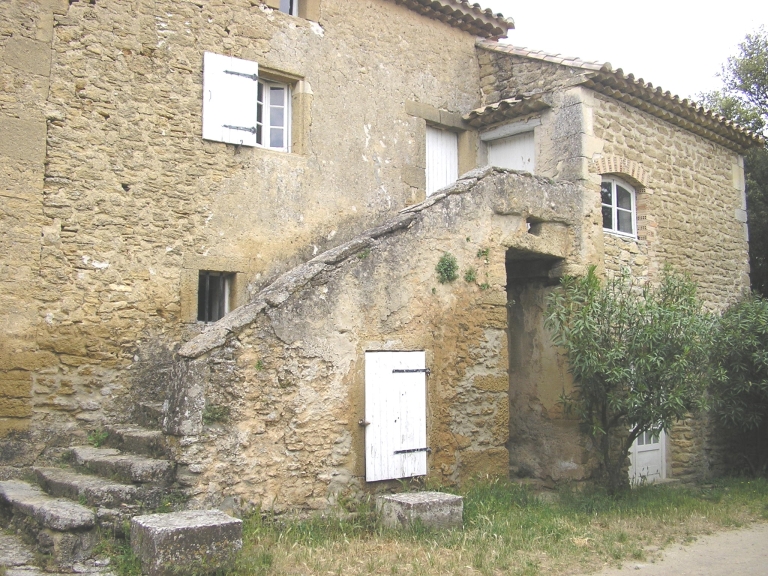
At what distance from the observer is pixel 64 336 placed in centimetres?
750

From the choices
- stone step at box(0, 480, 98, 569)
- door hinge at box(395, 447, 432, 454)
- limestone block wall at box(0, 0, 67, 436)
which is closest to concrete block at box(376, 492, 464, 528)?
door hinge at box(395, 447, 432, 454)

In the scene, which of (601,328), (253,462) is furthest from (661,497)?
(253,462)

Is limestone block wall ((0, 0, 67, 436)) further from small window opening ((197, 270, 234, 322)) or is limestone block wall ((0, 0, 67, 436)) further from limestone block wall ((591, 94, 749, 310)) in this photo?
limestone block wall ((591, 94, 749, 310))

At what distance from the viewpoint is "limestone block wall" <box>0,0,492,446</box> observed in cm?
742

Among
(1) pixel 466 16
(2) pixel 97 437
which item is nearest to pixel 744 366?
(1) pixel 466 16

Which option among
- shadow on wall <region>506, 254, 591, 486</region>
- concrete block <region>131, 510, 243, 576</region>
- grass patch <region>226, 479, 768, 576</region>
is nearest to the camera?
concrete block <region>131, 510, 243, 576</region>

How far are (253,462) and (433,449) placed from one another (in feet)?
6.74

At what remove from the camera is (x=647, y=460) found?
10.9 metres

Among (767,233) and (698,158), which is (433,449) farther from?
Result: (767,233)

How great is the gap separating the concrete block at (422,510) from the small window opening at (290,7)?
611cm

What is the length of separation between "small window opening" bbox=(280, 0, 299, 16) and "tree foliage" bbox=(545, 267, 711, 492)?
4.75m

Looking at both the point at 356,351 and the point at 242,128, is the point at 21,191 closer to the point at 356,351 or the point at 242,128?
the point at 242,128

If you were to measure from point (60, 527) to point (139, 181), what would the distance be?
387 cm

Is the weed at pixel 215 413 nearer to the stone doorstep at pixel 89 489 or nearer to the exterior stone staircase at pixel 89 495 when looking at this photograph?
the exterior stone staircase at pixel 89 495
